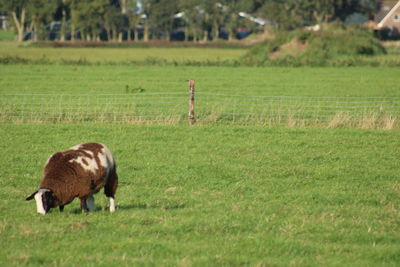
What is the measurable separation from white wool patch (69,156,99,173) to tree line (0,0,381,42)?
109815 millimetres

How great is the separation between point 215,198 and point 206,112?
38.8 ft

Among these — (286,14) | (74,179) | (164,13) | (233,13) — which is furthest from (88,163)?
(233,13)

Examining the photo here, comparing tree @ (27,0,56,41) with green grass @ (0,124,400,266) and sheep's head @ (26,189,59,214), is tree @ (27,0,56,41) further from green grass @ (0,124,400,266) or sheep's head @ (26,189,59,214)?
sheep's head @ (26,189,59,214)

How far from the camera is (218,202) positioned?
1148 centimetres

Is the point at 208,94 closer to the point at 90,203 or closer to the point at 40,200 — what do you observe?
the point at 90,203

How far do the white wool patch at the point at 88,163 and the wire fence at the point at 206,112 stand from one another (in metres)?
10.2

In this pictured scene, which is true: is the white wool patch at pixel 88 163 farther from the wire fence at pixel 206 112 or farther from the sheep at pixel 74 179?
the wire fence at pixel 206 112

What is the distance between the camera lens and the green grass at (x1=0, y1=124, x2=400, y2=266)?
8633 mm

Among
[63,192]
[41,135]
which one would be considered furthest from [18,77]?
[63,192]

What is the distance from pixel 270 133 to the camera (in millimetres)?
19125

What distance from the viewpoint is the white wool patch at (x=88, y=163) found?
10383 mm

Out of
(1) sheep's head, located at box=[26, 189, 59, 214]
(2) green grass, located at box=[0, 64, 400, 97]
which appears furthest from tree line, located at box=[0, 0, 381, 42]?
(1) sheep's head, located at box=[26, 189, 59, 214]

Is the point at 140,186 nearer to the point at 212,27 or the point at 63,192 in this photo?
the point at 63,192

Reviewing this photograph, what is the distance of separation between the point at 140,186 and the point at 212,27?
408 feet
